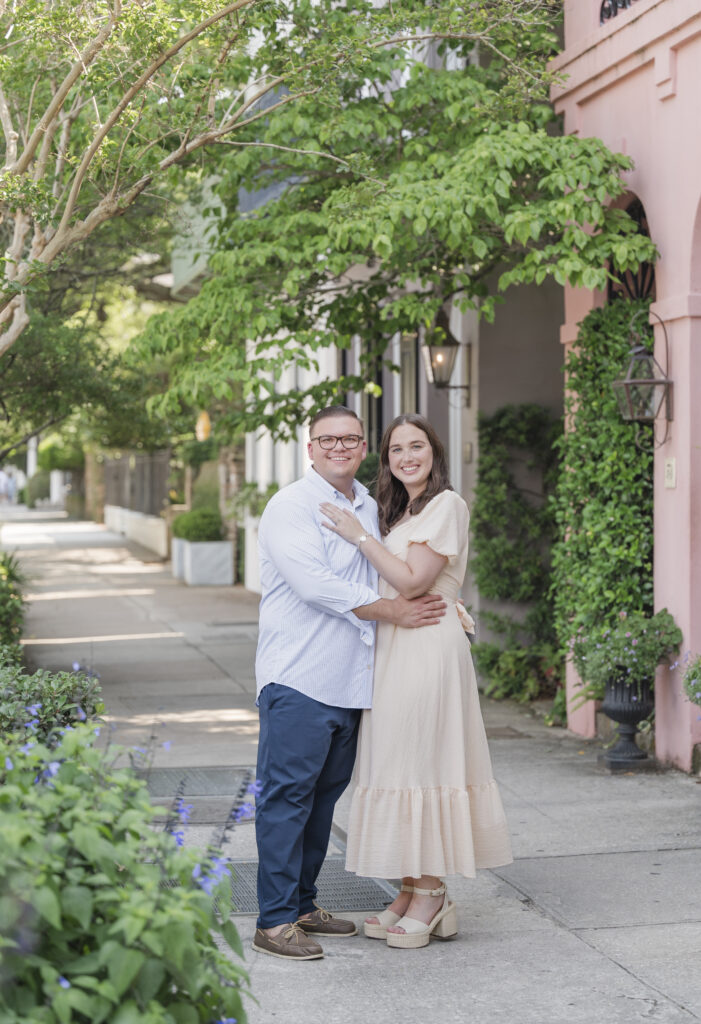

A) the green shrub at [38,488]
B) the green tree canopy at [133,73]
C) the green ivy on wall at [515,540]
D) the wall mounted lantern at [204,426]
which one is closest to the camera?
the green tree canopy at [133,73]

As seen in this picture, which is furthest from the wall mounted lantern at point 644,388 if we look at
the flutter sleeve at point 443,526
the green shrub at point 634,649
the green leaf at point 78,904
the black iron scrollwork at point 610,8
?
the green leaf at point 78,904

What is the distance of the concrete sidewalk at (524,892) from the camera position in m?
4.28

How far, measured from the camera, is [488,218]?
8.02 metres

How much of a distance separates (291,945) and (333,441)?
A: 172 cm

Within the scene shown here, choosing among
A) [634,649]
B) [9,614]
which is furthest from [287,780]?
[9,614]

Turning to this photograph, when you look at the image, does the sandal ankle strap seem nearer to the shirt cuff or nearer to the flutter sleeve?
the shirt cuff

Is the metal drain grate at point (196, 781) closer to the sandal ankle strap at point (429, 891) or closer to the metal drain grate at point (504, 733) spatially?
the metal drain grate at point (504, 733)

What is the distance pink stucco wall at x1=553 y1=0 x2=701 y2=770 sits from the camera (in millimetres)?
7578

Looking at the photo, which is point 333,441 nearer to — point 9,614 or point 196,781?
point 196,781

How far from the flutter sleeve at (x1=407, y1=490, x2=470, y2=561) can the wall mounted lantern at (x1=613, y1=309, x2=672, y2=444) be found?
3.30m

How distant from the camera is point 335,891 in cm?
561

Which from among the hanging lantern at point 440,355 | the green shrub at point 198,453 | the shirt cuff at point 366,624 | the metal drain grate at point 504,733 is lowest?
the metal drain grate at point 504,733

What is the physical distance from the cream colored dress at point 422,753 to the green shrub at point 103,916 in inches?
70.3

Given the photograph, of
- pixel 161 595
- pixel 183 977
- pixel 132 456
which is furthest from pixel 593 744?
pixel 132 456
